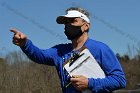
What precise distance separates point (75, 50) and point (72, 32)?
188 millimetres

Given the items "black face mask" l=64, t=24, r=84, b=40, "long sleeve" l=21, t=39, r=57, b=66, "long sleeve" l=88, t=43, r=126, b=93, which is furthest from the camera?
"long sleeve" l=21, t=39, r=57, b=66

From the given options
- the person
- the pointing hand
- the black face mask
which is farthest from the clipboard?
the pointing hand

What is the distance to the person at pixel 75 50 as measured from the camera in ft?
16.1

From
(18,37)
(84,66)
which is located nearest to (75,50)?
(84,66)

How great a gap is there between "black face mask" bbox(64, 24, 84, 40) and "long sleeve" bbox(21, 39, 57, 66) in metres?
0.29

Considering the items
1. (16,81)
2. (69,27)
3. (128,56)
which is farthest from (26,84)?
(69,27)

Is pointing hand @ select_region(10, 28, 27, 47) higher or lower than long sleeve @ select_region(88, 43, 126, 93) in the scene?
higher

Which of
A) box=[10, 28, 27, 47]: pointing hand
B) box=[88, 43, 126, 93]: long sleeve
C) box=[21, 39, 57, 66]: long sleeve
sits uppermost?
box=[10, 28, 27, 47]: pointing hand

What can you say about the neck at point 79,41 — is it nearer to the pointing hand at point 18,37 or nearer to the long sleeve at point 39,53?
the long sleeve at point 39,53

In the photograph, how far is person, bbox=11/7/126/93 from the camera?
491cm

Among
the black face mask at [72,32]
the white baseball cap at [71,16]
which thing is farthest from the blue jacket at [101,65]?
the white baseball cap at [71,16]

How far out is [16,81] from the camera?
13.6 metres

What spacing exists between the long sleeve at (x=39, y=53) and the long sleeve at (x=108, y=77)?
0.65 meters

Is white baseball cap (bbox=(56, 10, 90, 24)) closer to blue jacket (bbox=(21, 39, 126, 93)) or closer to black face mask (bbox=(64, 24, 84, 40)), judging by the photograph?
black face mask (bbox=(64, 24, 84, 40))
